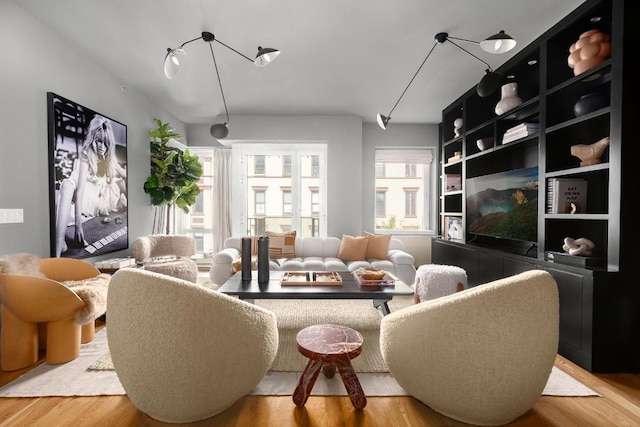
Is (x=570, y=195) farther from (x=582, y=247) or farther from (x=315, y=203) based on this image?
(x=315, y=203)

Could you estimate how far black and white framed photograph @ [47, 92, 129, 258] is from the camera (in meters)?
2.66

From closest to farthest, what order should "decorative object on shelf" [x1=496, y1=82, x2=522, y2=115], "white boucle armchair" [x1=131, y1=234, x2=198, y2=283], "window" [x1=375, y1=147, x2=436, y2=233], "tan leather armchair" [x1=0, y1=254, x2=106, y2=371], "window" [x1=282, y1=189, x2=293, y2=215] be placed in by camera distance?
"tan leather armchair" [x1=0, y1=254, x2=106, y2=371] < "decorative object on shelf" [x1=496, y1=82, x2=522, y2=115] < "white boucle armchair" [x1=131, y1=234, x2=198, y2=283] < "window" [x1=282, y1=189, x2=293, y2=215] < "window" [x1=375, y1=147, x2=436, y2=233]

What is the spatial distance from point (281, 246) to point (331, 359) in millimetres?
→ 2854

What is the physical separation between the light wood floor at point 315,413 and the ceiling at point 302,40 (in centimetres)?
275

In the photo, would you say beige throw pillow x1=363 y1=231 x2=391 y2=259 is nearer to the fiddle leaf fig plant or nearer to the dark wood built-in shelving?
the dark wood built-in shelving

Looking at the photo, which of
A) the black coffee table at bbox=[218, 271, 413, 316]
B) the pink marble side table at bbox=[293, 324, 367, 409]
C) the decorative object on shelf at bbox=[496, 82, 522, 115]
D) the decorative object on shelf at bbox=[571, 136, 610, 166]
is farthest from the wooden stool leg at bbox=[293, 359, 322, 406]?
the decorative object on shelf at bbox=[496, 82, 522, 115]

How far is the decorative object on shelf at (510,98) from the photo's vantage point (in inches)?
120

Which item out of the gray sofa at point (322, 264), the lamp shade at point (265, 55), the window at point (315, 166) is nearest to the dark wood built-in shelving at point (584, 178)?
the gray sofa at point (322, 264)

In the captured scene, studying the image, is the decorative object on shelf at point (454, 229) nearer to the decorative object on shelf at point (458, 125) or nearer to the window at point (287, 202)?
the decorative object on shelf at point (458, 125)

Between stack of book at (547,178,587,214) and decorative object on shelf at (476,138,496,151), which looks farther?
decorative object on shelf at (476,138,496,151)

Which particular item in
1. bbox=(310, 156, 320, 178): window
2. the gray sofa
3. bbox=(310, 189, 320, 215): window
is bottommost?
the gray sofa

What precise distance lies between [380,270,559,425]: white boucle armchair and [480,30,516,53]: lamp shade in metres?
1.81

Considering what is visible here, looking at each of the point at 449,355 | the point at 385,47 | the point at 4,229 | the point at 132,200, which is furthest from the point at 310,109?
the point at 449,355

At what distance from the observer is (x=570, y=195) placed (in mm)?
2414
